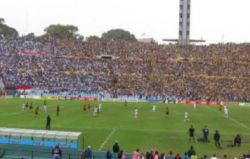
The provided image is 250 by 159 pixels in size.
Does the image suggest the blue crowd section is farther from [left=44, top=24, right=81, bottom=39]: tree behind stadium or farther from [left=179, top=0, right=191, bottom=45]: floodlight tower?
[left=44, top=24, right=81, bottom=39]: tree behind stadium

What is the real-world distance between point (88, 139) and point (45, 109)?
74.5ft

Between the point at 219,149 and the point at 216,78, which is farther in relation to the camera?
the point at 216,78

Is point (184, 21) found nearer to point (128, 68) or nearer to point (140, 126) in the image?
point (128, 68)

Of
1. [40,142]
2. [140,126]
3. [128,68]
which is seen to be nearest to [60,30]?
[128,68]

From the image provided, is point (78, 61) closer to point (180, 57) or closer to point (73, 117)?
point (180, 57)

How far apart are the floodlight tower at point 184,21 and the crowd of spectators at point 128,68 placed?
4147 centimetres

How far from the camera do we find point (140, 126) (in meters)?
48.2

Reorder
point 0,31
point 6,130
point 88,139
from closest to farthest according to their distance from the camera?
1. point 6,130
2. point 88,139
3. point 0,31

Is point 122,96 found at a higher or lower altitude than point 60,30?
lower

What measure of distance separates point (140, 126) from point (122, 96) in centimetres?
4220

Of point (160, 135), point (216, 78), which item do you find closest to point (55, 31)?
point (216, 78)

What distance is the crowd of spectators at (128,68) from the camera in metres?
95.5

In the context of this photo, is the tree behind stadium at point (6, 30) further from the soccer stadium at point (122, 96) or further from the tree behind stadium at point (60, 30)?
the soccer stadium at point (122, 96)

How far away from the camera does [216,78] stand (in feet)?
339
